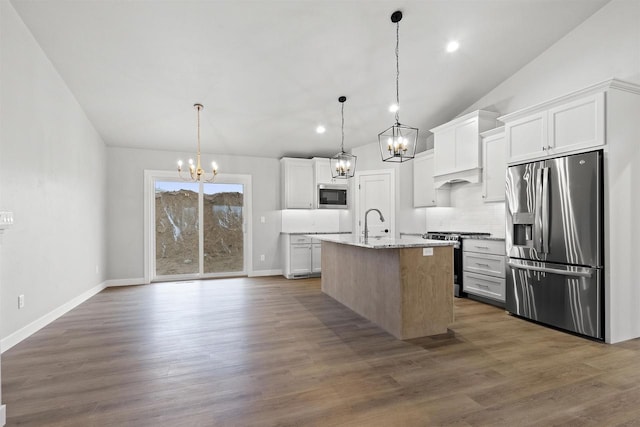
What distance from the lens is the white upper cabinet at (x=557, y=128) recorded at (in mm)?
2932

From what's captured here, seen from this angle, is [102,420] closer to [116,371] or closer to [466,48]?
[116,371]

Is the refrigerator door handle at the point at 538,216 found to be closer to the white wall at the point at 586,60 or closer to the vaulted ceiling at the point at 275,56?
the white wall at the point at 586,60

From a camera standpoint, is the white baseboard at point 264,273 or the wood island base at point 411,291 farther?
the white baseboard at point 264,273

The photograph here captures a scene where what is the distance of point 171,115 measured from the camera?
4.75 meters

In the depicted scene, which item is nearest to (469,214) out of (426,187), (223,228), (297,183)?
(426,187)

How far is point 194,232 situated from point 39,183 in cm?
296

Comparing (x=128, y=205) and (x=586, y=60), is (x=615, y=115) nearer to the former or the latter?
(x=586, y=60)

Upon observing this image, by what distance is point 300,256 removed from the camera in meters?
6.26

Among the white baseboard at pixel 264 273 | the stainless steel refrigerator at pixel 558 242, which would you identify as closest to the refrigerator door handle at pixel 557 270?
the stainless steel refrigerator at pixel 558 242

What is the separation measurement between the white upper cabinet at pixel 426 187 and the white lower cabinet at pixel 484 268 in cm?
108

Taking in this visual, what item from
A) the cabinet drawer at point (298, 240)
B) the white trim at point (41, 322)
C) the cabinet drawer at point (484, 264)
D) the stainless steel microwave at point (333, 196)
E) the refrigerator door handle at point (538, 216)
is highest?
the stainless steel microwave at point (333, 196)

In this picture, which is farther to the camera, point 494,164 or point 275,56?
point 494,164

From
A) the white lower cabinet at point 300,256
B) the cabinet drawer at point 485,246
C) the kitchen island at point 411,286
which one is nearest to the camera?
the kitchen island at point 411,286

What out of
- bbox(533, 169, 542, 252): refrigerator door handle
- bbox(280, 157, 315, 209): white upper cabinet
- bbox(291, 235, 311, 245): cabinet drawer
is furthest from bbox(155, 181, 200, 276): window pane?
bbox(533, 169, 542, 252): refrigerator door handle
